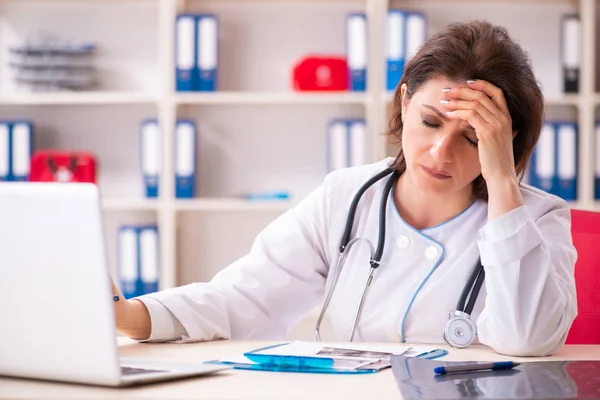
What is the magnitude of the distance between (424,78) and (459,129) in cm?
13

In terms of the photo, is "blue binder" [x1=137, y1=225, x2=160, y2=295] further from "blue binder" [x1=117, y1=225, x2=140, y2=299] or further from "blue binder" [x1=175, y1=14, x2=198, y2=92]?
"blue binder" [x1=175, y1=14, x2=198, y2=92]

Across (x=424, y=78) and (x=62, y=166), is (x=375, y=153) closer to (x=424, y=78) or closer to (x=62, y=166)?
(x=62, y=166)

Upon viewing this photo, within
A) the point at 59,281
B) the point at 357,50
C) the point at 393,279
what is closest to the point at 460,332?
the point at 393,279

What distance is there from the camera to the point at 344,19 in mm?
3543

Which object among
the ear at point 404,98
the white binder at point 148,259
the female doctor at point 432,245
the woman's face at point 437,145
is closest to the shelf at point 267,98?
the white binder at point 148,259

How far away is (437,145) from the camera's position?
5.05ft

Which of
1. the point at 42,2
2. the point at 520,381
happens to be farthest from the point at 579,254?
the point at 42,2

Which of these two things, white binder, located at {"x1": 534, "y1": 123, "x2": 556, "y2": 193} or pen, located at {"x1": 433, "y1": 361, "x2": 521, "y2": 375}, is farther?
white binder, located at {"x1": 534, "y1": 123, "x2": 556, "y2": 193}

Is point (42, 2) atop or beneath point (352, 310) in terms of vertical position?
atop

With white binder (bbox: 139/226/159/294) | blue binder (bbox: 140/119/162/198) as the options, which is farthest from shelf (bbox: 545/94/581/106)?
white binder (bbox: 139/226/159/294)

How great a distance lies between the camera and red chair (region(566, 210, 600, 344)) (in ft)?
5.49

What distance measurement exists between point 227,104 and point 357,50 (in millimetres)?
624

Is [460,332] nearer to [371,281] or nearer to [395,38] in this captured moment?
[371,281]

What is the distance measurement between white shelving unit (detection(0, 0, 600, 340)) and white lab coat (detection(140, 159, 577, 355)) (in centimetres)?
175
